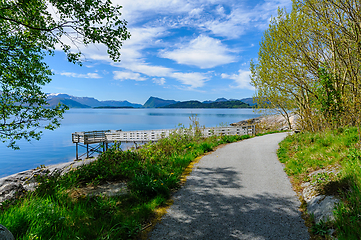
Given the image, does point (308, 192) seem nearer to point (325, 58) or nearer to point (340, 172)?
point (340, 172)

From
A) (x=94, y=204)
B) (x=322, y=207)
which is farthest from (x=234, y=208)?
(x=94, y=204)

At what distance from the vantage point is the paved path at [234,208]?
3.57m

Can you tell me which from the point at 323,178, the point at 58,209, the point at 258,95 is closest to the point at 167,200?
the point at 58,209

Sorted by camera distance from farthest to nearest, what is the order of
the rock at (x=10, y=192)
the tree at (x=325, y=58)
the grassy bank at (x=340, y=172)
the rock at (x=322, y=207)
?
the tree at (x=325, y=58) < the rock at (x=10, y=192) < the rock at (x=322, y=207) < the grassy bank at (x=340, y=172)

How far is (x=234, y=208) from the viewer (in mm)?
4398

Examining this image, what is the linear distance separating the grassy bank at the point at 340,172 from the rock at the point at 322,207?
0.14 meters

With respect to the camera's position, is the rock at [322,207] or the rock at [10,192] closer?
the rock at [322,207]

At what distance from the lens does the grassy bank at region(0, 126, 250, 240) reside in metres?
3.21

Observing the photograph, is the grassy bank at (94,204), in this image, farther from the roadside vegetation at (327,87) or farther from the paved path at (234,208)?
the roadside vegetation at (327,87)

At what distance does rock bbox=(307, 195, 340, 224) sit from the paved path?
0.29m

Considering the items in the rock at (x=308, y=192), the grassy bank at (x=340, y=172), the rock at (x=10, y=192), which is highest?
the grassy bank at (x=340, y=172)

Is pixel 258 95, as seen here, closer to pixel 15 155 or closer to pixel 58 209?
pixel 58 209

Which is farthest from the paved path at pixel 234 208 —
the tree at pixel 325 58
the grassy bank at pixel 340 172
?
the tree at pixel 325 58

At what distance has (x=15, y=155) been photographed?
107 ft
